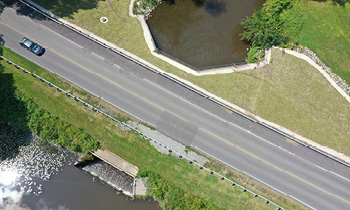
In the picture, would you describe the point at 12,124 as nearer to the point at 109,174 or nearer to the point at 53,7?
the point at 109,174

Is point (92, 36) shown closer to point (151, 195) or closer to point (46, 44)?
point (46, 44)

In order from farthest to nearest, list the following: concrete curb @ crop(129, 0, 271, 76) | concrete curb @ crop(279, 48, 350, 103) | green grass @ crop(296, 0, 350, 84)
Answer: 1. green grass @ crop(296, 0, 350, 84)
2. concrete curb @ crop(279, 48, 350, 103)
3. concrete curb @ crop(129, 0, 271, 76)

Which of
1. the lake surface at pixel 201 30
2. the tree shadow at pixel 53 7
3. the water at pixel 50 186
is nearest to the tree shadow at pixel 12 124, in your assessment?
the water at pixel 50 186

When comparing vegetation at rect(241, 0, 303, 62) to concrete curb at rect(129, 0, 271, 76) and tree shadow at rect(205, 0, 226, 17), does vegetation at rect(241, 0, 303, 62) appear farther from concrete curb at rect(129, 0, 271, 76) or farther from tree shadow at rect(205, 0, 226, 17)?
tree shadow at rect(205, 0, 226, 17)

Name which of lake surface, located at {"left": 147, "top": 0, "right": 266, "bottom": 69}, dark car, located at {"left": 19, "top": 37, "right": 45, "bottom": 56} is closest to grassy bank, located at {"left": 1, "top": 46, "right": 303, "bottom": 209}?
dark car, located at {"left": 19, "top": 37, "right": 45, "bottom": 56}

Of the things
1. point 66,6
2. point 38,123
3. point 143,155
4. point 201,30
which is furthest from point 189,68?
point 38,123

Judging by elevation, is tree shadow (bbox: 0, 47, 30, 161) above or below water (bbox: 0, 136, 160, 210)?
above

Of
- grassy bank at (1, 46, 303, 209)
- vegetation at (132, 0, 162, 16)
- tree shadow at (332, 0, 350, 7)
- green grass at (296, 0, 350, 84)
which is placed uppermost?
tree shadow at (332, 0, 350, 7)
